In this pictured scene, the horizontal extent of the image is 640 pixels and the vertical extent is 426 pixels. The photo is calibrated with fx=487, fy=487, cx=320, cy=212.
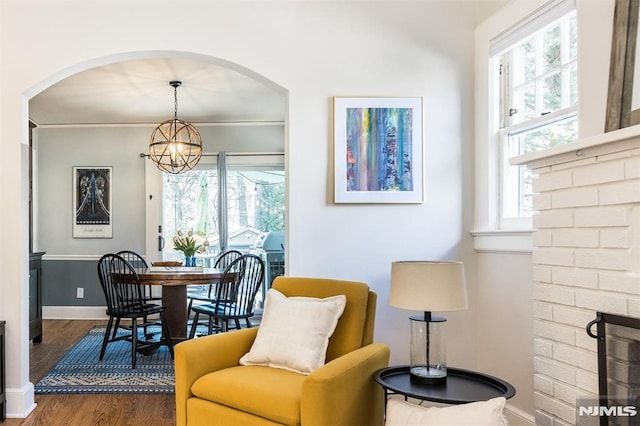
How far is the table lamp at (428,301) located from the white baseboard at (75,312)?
495cm

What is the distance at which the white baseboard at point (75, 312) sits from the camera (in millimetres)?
6035

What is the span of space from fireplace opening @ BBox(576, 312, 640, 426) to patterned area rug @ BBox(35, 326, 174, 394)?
8.97 feet

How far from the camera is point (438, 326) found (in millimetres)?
2197

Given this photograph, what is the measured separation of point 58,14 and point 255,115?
9.61 ft

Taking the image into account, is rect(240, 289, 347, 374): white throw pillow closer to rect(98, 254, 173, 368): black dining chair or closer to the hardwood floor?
the hardwood floor

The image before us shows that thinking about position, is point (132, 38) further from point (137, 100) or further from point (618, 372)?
point (618, 372)

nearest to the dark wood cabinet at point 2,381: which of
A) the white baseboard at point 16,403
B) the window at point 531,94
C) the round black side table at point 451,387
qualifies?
the white baseboard at point 16,403

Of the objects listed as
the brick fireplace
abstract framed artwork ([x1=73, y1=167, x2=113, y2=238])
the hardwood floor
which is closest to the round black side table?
the brick fireplace

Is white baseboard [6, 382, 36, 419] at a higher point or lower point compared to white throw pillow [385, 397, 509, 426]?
lower

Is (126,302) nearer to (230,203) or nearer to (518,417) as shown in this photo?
(230,203)

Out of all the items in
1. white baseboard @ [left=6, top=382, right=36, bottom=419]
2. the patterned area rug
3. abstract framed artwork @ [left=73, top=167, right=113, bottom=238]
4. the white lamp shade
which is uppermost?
abstract framed artwork @ [left=73, top=167, right=113, bottom=238]

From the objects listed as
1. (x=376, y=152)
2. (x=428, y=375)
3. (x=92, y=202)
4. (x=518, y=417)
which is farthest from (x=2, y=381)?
(x=92, y=202)

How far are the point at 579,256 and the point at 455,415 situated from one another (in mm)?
751

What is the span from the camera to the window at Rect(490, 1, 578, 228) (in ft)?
7.75
